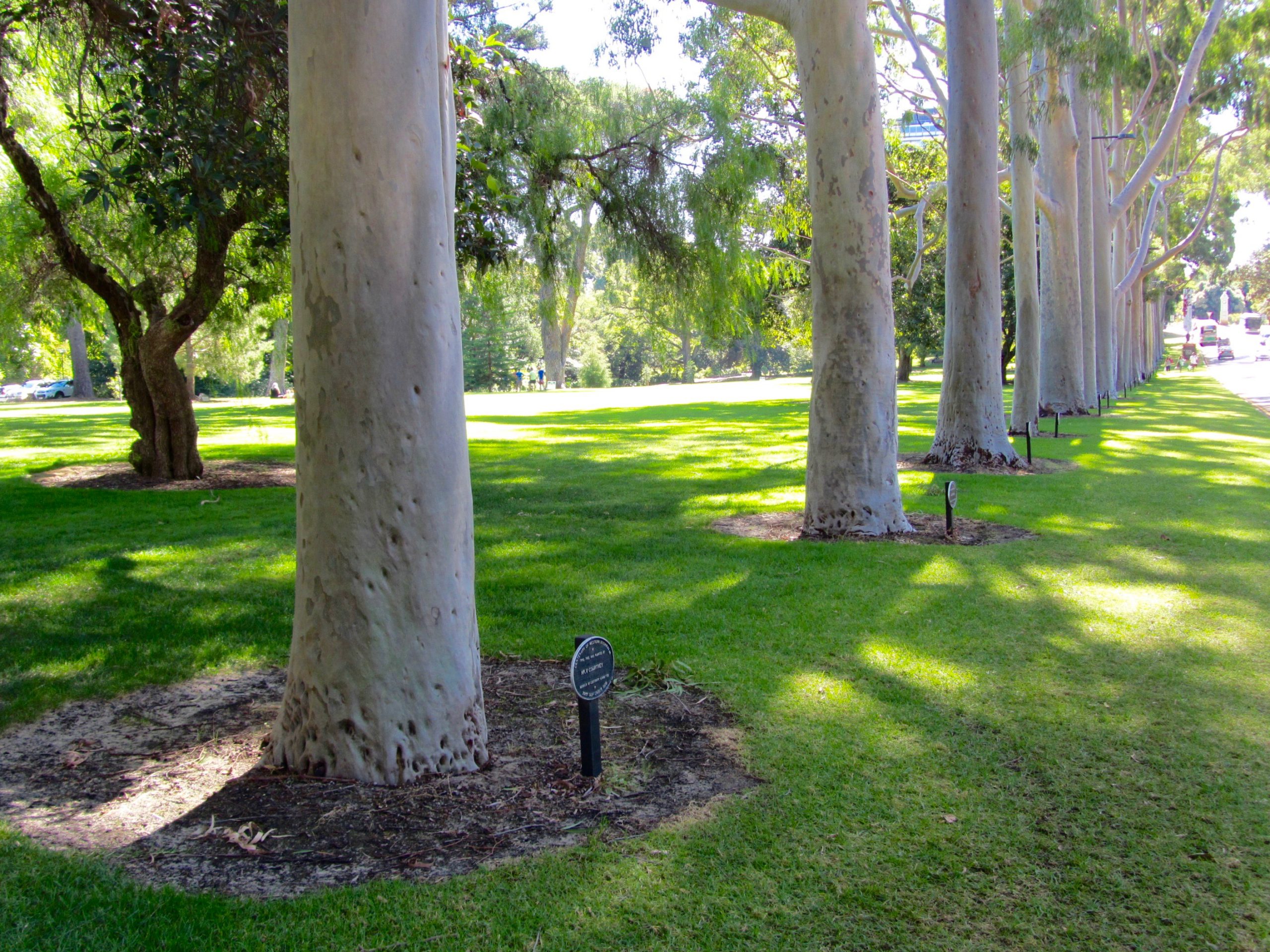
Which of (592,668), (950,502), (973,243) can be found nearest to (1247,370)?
(973,243)

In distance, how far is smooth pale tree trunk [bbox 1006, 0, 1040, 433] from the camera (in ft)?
59.4

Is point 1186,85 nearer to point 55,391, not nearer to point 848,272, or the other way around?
point 848,272

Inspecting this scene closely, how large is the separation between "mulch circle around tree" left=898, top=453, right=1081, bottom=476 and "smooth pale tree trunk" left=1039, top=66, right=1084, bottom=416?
28.6ft

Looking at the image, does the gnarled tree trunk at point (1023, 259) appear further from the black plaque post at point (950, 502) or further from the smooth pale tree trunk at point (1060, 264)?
the black plaque post at point (950, 502)

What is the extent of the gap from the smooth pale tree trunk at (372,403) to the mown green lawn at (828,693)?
90 cm

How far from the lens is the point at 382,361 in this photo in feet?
12.8

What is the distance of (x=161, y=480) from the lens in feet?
43.9

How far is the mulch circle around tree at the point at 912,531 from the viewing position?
9.03 meters

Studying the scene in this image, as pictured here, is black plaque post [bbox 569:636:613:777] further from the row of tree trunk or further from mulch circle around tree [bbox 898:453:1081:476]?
mulch circle around tree [bbox 898:453:1081:476]

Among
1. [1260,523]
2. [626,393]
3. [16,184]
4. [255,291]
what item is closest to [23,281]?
[16,184]

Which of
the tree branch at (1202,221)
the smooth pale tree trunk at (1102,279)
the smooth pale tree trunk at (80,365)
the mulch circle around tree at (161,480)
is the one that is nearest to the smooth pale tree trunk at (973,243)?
the mulch circle around tree at (161,480)

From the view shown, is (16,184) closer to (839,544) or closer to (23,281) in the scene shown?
(23,281)

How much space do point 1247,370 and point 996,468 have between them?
58.7 meters

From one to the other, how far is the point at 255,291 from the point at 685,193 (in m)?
6.80
